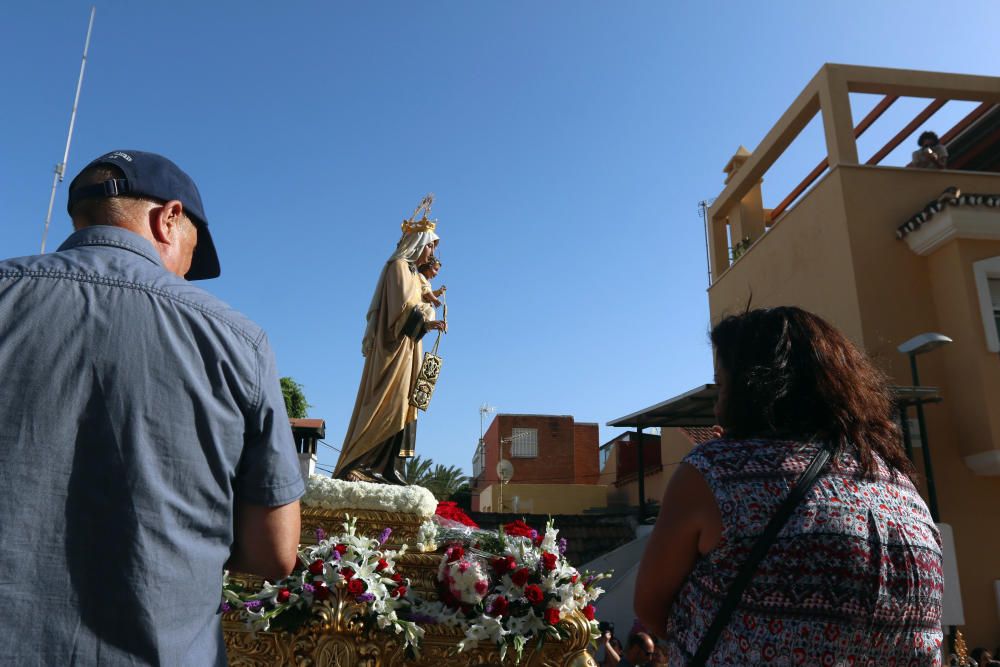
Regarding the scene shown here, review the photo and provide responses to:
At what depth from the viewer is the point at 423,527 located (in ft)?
16.3

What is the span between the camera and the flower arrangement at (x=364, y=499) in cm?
503

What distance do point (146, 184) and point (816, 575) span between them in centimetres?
185

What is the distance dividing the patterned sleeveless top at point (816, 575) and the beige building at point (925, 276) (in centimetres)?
885

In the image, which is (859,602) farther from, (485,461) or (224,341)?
(485,461)

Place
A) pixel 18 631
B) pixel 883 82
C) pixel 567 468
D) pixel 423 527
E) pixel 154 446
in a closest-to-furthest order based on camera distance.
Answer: pixel 18 631 < pixel 154 446 < pixel 423 527 < pixel 883 82 < pixel 567 468

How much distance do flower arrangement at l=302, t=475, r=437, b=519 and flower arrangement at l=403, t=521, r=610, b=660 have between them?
0.51 metres

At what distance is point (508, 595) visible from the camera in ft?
14.4

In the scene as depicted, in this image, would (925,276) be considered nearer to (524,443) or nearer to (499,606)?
(499,606)

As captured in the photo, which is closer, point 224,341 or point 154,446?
A: point 154,446

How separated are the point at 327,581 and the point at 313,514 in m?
0.80

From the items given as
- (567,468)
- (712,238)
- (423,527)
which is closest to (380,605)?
(423,527)

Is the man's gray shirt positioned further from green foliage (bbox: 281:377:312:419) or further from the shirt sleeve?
green foliage (bbox: 281:377:312:419)

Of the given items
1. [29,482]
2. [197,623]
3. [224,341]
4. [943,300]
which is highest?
[943,300]

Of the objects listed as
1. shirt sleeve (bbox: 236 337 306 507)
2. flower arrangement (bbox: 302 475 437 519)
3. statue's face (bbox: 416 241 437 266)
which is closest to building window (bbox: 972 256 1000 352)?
statue's face (bbox: 416 241 437 266)
